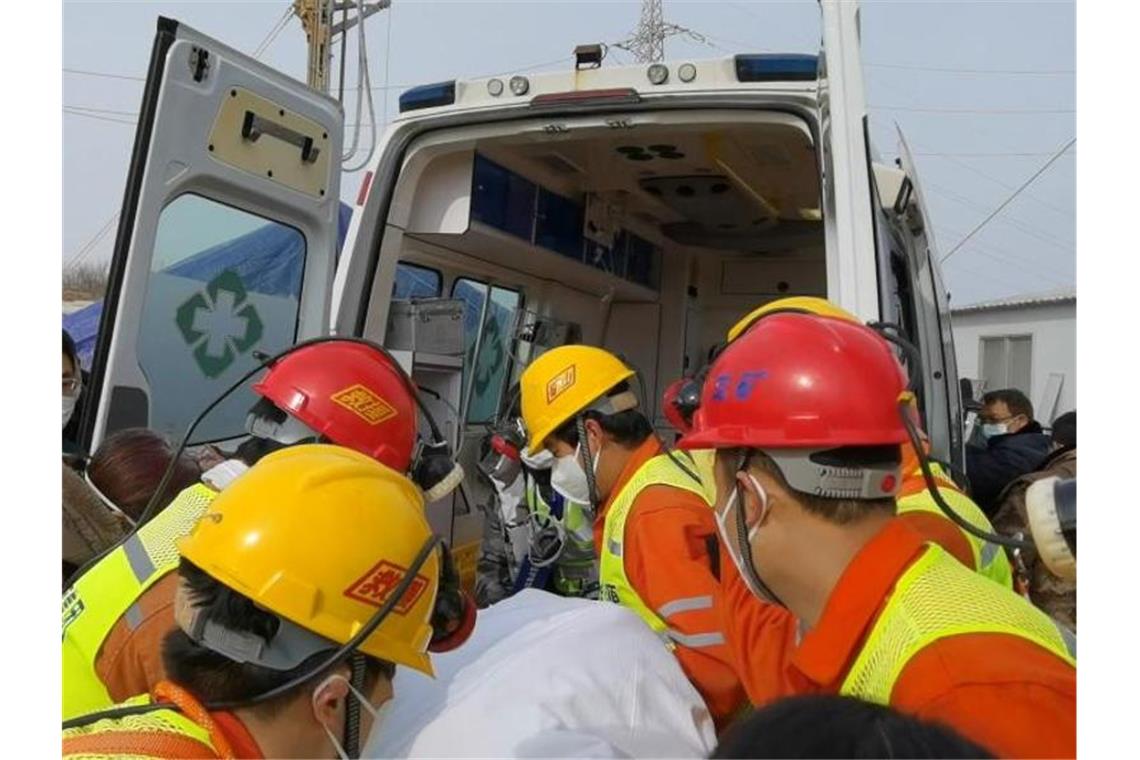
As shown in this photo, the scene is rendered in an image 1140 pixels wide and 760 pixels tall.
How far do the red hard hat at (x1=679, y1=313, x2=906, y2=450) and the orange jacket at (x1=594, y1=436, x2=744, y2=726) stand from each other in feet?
2.07

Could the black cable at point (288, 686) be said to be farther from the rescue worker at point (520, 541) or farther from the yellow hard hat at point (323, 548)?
the rescue worker at point (520, 541)

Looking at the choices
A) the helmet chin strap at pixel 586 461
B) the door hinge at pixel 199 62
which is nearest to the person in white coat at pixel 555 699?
the helmet chin strap at pixel 586 461

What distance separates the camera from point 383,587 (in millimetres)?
1386

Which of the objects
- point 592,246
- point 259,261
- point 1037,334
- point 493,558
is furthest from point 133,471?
point 1037,334

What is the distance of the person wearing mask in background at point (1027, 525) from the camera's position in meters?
2.79

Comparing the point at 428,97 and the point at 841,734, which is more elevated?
the point at 428,97

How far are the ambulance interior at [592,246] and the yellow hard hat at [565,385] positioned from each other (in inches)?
22.6

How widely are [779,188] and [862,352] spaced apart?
4421 millimetres

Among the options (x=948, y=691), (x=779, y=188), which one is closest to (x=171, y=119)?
→ (x=948, y=691)

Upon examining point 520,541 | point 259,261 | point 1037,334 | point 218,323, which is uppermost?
point 1037,334

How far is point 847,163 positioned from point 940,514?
1086 millimetres

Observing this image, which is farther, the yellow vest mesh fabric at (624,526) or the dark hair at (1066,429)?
the dark hair at (1066,429)

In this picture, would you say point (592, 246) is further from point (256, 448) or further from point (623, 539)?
point (256, 448)

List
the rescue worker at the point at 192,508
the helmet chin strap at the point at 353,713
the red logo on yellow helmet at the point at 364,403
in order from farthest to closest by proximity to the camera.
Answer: the red logo on yellow helmet at the point at 364,403, the rescue worker at the point at 192,508, the helmet chin strap at the point at 353,713
